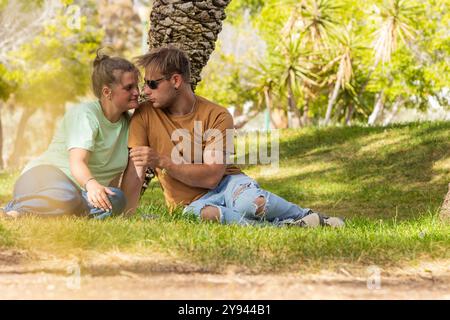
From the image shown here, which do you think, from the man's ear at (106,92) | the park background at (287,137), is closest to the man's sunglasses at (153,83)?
the man's ear at (106,92)

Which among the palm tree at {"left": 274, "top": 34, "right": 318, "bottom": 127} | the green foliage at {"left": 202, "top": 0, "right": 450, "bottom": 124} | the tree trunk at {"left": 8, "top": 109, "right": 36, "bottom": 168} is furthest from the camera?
the tree trunk at {"left": 8, "top": 109, "right": 36, "bottom": 168}

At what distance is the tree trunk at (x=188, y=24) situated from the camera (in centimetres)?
957

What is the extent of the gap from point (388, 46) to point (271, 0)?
35.6 feet

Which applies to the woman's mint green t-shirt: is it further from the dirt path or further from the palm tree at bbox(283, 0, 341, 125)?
the palm tree at bbox(283, 0, 341, 125)

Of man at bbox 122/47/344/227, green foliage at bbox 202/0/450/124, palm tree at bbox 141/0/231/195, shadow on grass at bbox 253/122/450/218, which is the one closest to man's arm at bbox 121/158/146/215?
man at bbox 122/47/344/227

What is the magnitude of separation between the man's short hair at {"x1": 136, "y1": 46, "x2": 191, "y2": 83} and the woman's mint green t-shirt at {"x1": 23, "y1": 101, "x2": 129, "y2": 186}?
505 millimetres

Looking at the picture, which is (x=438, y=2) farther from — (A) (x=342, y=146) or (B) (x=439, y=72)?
(A) (x=342, y=146)

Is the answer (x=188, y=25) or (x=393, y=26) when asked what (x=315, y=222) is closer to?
(x=188, y=25)

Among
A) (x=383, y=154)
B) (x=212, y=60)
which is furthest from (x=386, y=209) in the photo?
(x=212, y=60)

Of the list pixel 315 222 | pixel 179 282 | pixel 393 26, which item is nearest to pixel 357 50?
pixel 393 26

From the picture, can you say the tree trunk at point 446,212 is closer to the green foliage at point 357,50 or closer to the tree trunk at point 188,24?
the tree trunk at point 188,24

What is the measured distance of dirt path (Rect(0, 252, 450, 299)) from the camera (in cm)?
416

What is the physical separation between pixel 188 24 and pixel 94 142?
373 centimetres

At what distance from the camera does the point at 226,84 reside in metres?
37.2
